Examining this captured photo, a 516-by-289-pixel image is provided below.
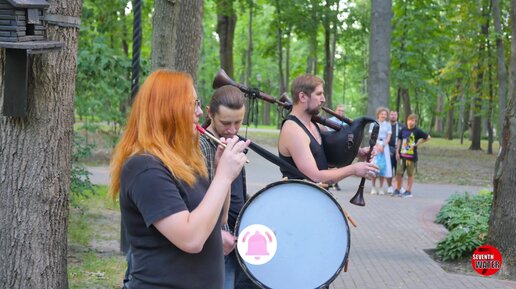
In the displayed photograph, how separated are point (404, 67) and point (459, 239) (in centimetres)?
2383

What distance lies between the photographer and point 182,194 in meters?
2.77

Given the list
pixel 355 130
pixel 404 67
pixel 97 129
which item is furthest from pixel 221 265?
pixel 404 67

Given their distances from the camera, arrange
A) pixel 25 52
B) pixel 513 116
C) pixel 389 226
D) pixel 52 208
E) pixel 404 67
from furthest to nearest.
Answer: pixel 404 67 → pixel 389 226 → pixel 513 116 → pixel 52 208 → pixel 25 52

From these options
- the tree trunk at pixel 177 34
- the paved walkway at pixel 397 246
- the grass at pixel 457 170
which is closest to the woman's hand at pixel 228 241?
the paved walkway at pixel 397 246

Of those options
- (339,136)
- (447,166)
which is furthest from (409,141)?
(447,166)

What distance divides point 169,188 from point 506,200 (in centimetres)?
633

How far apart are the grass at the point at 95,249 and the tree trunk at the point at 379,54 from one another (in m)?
9.65

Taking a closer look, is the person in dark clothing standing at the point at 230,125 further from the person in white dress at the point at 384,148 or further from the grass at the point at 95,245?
the person in white dress at the point at 384,148

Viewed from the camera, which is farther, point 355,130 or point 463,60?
point 463,60

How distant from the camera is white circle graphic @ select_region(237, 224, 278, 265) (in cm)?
427

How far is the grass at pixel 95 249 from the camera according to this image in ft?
22.8

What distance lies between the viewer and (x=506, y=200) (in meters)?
8.19

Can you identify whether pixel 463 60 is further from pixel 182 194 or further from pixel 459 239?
pixel 182 194

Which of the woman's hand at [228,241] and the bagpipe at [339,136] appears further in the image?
the bagpipe at [339,136]
